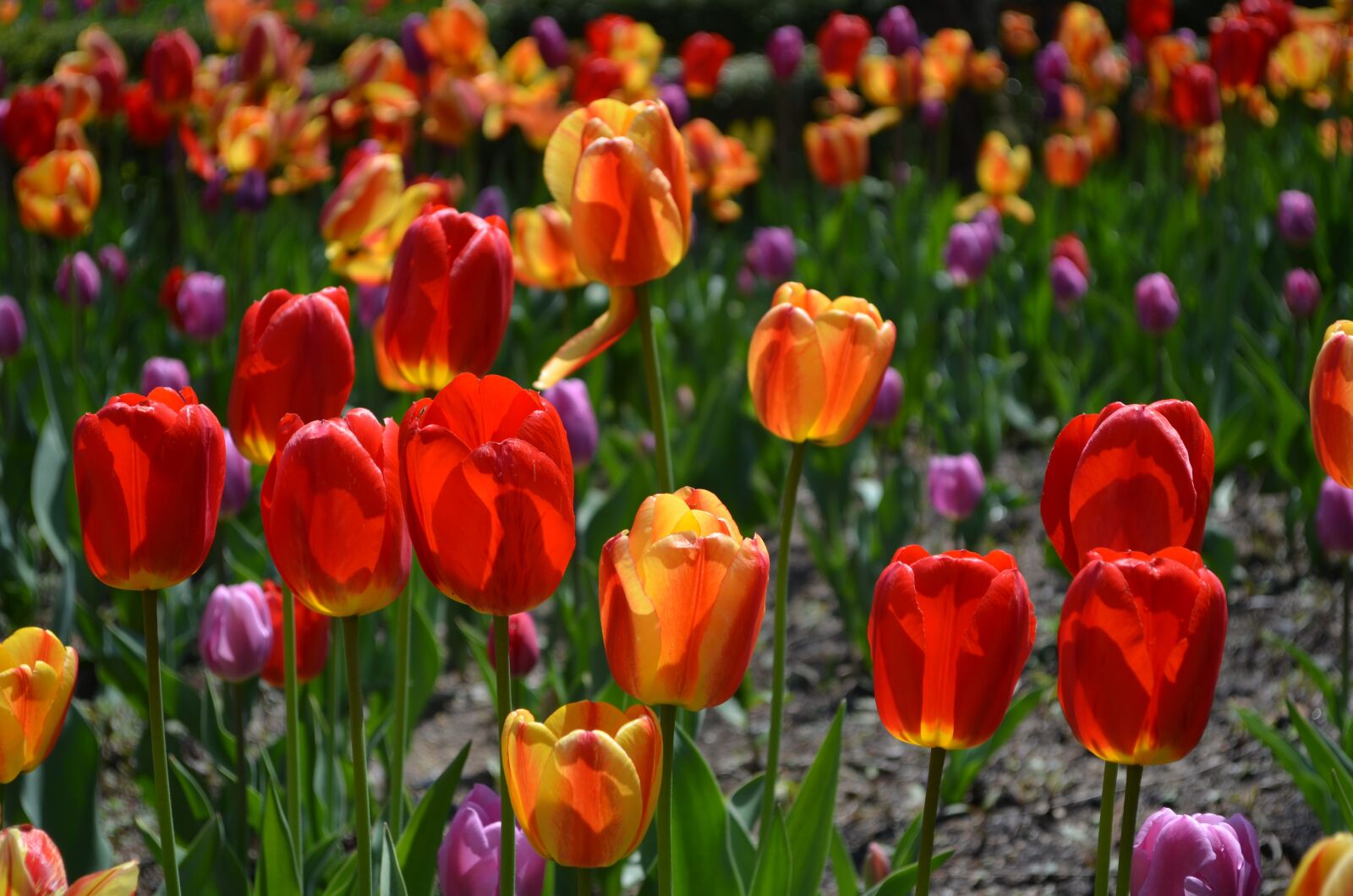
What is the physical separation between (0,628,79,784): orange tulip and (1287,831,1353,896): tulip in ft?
2.77

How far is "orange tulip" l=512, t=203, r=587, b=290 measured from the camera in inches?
98.3

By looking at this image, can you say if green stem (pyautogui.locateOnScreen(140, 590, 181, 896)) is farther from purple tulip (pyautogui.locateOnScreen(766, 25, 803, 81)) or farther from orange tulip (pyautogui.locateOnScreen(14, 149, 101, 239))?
purple tulip (pyautogui.locateOnScreen(766, 25, 803, 81))

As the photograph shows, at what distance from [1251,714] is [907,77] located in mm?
3497

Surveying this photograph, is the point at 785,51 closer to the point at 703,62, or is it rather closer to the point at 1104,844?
the point at 703,62

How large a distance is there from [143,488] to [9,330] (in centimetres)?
229

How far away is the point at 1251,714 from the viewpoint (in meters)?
1.65

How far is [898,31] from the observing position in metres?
4.57

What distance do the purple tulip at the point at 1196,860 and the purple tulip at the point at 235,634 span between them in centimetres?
101

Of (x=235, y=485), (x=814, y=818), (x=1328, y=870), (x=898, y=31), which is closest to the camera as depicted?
(x=1328, y=870)

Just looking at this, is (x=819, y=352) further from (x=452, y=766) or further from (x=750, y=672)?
(x=750, y=672)

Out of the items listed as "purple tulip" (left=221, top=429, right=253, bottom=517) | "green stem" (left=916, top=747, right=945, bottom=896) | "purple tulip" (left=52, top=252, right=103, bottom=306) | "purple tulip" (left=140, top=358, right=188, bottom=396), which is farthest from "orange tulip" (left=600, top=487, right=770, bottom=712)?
"purple tulip" (left=52, top=252, right=103, bottom=306)

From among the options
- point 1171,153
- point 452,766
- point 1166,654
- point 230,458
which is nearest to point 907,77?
point 1171,153

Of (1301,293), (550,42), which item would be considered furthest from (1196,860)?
(550,42)

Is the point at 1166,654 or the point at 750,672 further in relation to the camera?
the point at 750,672
